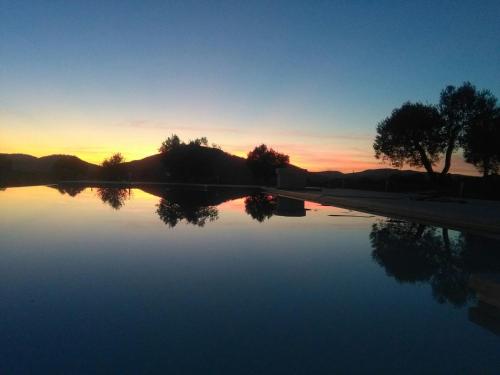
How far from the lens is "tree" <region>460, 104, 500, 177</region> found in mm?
22453

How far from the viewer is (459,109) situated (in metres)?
25.4

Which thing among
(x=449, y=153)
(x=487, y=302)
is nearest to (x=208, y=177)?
(x=449, y=153)

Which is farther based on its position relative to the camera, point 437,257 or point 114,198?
point 114,198

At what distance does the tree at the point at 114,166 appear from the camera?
48.3 meters

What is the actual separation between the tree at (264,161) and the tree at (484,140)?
23184 millimetres

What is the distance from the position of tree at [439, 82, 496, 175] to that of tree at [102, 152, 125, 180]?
125 ft

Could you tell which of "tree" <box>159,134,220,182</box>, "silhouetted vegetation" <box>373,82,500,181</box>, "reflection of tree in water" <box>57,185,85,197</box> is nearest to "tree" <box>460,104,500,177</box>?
"silhouetted vegetation" <box>373,82,500,181</box>

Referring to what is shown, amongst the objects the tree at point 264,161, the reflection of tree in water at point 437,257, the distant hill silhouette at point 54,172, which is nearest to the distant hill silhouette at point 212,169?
the tree at point 264,161

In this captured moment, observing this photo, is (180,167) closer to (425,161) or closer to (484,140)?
(425,161)

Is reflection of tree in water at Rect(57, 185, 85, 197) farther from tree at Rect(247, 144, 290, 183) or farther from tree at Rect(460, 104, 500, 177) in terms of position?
tree at Rect(460, 104, 500, 177)

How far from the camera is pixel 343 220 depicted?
11867 millimetres

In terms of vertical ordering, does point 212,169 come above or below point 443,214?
above

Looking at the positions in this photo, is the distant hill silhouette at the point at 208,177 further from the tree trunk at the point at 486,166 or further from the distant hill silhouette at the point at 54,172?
the tree trunk at the point at 486,166

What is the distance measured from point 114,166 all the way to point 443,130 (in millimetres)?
40111
